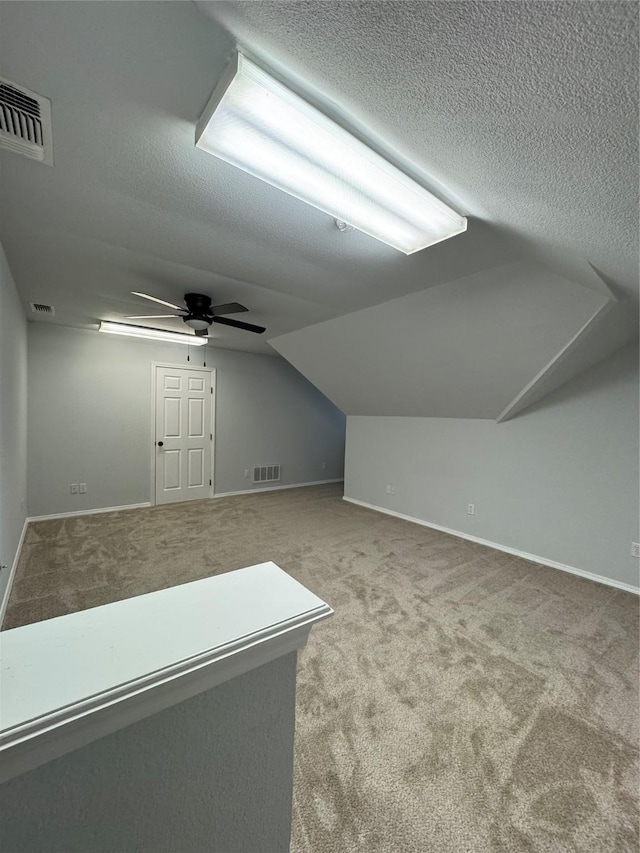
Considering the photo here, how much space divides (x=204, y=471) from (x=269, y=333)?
252cm

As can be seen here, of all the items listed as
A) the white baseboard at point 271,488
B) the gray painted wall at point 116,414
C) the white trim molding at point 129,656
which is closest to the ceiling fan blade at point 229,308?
the white trim molding at point 129,656

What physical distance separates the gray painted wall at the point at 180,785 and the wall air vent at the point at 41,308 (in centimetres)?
406

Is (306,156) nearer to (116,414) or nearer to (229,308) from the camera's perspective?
(229,308)

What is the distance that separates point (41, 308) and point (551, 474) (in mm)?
5328

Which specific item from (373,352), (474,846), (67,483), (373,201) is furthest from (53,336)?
(474,846)

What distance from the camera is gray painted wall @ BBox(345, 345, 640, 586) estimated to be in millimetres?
3053

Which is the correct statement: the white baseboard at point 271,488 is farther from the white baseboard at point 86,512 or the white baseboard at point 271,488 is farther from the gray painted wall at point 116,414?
the white baseboard at point 86,512

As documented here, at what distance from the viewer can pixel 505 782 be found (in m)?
1.39

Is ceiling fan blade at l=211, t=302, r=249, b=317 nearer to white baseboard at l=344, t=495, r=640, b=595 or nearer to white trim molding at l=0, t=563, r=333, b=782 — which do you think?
white trim molding at l=0, t=563, r=333, b=782

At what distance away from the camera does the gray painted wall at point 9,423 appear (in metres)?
2.36

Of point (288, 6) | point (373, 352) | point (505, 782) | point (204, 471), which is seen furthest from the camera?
point (204, 471)

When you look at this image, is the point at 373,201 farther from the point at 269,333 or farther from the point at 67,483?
the point at 67,483

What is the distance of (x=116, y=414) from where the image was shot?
478 centimetres


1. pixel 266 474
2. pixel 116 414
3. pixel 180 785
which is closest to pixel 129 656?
pixel 180 785
